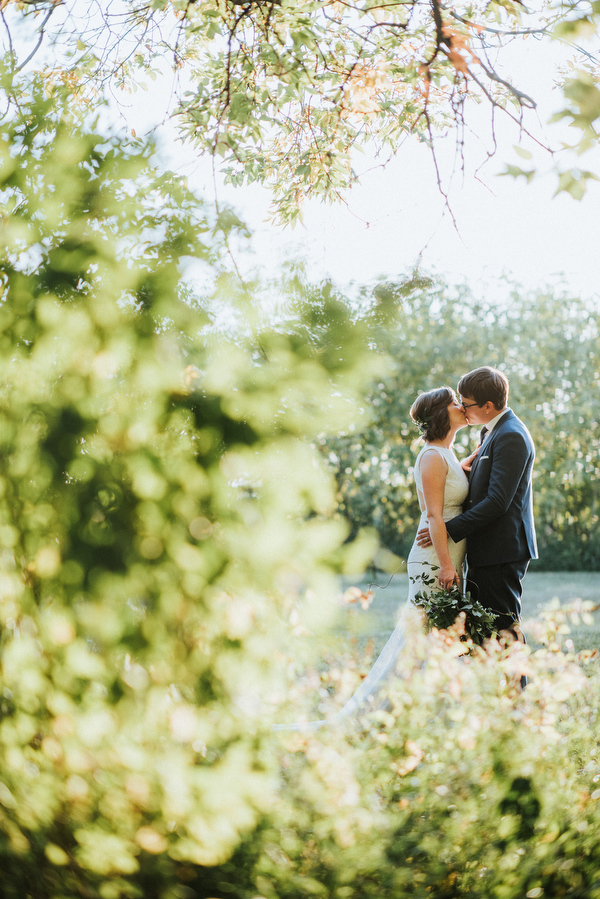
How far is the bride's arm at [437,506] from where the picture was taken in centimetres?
329

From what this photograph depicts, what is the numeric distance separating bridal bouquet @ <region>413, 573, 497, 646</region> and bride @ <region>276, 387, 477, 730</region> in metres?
0.13

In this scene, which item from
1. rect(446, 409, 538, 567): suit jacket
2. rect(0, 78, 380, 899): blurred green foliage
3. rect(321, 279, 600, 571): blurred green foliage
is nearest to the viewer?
rect(0, 78, 380, 899): blurred green foliage

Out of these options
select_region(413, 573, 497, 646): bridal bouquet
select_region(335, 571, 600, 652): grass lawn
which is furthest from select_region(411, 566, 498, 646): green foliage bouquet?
select_region(335, 571, 600, 652): grass lawn

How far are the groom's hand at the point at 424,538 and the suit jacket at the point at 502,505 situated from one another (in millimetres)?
172

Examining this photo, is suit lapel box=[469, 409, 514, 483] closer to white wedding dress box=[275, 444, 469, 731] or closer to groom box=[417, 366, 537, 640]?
groom box=[417, 366, 537, 640]

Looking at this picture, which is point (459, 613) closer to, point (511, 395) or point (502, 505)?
point (502, 505)

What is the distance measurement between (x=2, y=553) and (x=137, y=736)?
0.62 m

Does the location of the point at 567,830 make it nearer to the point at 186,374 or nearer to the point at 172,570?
the point at 172,570

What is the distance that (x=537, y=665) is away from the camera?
2.32 m

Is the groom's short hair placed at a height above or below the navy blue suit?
above

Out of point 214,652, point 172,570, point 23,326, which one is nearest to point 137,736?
point 214,652

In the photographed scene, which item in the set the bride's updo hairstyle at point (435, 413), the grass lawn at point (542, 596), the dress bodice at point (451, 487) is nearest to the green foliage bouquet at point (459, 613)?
the dress bodice at point (451, 487)

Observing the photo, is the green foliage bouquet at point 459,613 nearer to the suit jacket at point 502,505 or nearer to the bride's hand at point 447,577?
the bride's hand at point 447,577

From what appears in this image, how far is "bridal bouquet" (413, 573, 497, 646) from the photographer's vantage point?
9.90 feet
